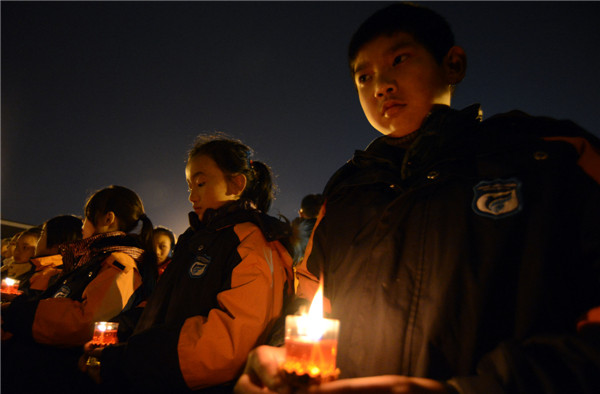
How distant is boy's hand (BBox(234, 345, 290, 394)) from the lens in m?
0.78

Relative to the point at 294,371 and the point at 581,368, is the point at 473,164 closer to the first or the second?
the point at 581,368

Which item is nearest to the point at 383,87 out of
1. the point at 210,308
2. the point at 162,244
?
the point at 210,308

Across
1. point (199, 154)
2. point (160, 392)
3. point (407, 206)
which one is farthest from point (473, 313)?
point (199, 154)

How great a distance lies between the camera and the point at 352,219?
143 centimetres

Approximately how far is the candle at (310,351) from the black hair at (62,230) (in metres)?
6.26

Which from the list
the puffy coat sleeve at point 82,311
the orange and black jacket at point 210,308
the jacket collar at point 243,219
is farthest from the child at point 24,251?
the jacket collar at point 243,219

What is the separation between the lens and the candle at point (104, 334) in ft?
8.56

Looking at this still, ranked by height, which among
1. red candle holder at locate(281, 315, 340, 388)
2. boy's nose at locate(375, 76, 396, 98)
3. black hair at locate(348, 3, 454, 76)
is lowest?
red candle holder at locate(281, 315, 340, 388)

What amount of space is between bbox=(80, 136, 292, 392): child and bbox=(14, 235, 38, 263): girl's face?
7.17 metres

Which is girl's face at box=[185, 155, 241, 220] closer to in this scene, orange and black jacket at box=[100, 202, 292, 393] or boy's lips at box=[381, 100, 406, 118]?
orange and black jacket at box=[100, 202, 292, 393]

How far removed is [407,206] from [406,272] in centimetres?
27

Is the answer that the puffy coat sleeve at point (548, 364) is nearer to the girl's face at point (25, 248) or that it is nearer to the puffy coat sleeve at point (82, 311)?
the puffy coat sleeve at point (82, 311)

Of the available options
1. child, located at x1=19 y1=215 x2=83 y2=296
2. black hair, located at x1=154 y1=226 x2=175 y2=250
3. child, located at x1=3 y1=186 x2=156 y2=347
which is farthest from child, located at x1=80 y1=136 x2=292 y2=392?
black hair, located at x1=154 y1=226 x2=175 y2=250

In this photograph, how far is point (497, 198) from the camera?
3.45 ft
